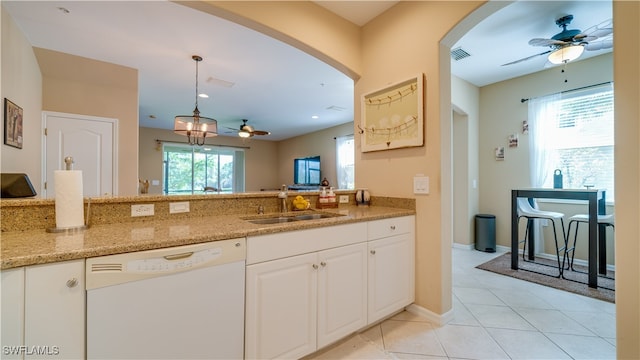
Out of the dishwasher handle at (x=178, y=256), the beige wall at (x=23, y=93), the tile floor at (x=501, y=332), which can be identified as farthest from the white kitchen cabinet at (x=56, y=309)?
the beige wall at (x=23, y=93)

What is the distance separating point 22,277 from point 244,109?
16.2ft

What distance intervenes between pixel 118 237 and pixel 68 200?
1.31 feet

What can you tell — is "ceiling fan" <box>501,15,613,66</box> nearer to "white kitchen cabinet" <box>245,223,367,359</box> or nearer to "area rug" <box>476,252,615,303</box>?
"area rug" <box>476,252,615,303</box>

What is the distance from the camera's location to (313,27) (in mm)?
2248

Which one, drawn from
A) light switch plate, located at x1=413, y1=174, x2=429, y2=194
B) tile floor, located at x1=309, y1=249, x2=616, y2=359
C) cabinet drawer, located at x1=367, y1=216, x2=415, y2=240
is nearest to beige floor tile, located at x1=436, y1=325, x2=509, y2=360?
tile floor, located at x1=309, y1=249, x2=616, y2=359

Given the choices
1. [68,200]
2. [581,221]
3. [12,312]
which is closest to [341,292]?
[12,312]

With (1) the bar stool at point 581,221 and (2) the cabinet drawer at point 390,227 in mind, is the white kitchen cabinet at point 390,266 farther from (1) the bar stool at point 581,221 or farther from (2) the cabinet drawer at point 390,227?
(1) the bar stool at point 581,221

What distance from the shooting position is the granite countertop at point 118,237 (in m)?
0.89

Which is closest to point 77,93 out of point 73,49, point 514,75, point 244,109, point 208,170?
point 73,49

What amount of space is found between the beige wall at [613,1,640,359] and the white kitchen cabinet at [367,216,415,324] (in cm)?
112

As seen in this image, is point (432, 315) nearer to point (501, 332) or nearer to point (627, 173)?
point (501, 332)

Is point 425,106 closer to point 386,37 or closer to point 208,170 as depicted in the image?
point 386,37

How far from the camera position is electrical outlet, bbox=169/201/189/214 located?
64.4 inches

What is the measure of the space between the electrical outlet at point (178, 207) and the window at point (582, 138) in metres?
4.46
